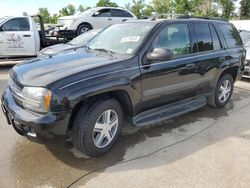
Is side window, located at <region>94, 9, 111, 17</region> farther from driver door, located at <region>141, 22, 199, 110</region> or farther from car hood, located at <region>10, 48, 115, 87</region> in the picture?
car hood, located at <region>10, 48, 115, 87</region>

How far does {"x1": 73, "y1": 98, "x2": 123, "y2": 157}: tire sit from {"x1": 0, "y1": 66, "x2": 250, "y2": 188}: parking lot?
0.56ft

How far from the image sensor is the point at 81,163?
3.51 metres

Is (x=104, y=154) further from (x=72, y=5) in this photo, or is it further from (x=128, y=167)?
(x=72, y=5)

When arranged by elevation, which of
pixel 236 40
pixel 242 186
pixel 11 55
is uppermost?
pixel 236 40

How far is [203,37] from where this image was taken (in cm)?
494

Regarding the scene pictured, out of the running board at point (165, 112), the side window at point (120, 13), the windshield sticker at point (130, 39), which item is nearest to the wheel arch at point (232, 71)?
the running board at point (165, 112)

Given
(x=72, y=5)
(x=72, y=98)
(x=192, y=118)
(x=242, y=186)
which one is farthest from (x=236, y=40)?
(x=72, y=5)

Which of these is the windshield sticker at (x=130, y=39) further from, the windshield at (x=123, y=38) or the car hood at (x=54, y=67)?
the car hood at (x=54, y=67)

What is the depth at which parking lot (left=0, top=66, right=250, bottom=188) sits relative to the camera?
3.19 meters

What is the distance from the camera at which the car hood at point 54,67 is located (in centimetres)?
325

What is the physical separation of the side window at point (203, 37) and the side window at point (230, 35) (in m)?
0.55

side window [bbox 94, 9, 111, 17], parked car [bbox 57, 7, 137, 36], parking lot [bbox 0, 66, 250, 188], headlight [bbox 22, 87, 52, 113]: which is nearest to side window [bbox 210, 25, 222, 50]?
parking lot [bbox 0, 66, 250, 188]

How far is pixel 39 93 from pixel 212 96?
3.46 metres

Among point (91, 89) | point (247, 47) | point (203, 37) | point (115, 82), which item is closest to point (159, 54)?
point (115, 82)
